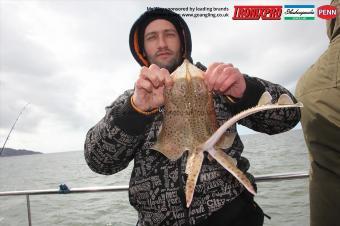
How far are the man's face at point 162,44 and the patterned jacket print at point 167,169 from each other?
0.58m

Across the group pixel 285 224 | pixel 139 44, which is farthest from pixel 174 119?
pixel 285 224

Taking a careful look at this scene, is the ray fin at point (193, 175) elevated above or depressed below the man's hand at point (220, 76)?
below

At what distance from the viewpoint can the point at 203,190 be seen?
8.34 feet

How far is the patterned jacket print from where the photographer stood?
8.18 ft

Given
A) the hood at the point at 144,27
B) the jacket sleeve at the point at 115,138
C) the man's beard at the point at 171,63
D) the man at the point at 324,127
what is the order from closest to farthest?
the jacket sleeve at the point at 115,138 < the man at the point at 324,127 < the man's beard at the point at 171,63 < the hood at the point at 144,27

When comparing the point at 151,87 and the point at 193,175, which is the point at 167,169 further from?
the point at 193,175

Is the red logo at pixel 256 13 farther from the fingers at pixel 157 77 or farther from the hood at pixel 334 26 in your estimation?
the fingers at pixel 157 77

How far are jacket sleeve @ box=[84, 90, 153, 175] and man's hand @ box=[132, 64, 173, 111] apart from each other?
0.27ft

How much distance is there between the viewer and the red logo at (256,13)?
563 cm

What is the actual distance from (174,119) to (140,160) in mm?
1060

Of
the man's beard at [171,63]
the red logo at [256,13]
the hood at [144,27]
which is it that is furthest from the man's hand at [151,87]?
the red logo at [256,13]

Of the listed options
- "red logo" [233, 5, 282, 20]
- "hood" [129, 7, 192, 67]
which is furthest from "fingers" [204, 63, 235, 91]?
"red logo" [233, 5, 282, 20]

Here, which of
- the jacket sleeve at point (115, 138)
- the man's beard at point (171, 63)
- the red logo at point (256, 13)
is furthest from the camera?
the red logo at point (256, 13)

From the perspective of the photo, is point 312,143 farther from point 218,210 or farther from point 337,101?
point 218,210
